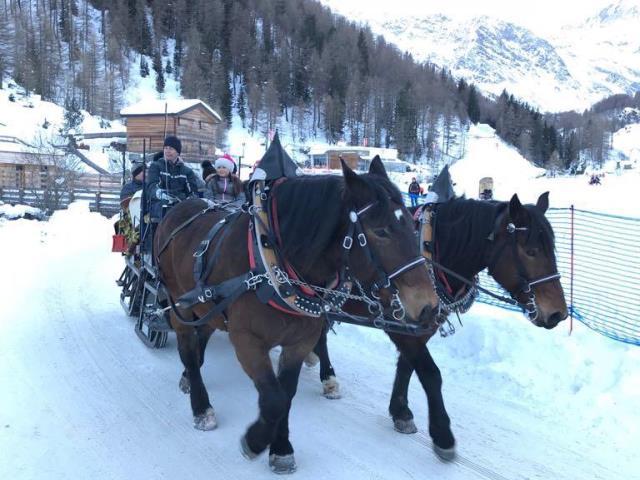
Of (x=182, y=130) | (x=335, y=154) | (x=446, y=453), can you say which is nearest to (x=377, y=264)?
(x=446, y=453)

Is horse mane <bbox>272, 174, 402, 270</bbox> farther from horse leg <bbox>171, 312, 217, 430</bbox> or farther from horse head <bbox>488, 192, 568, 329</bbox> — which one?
horse leg <bbox>171, 312, 217, 430</bbox>

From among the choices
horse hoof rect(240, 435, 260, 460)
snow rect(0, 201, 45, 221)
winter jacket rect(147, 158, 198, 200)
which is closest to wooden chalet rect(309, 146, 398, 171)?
snow rect(0, 201, 45, 221)

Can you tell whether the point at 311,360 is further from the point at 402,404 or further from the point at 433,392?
the point at 433,392

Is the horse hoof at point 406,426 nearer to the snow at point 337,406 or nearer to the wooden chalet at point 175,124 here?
the snow at point 337,406

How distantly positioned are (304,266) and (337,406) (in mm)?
1854

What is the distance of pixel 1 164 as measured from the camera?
2842 cm

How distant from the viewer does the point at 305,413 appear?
167 inches

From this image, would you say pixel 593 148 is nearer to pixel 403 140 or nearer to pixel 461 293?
pixel 403 140

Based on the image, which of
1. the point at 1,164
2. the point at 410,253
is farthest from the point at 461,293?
the point at 1,164

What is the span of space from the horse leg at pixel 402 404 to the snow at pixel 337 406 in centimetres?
8

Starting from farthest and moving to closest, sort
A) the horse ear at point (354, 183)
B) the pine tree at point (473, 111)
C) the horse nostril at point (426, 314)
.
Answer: the pine tree at point (473, 111), the horse ear at point (354, 183), the horse nostril at point (426, 314)

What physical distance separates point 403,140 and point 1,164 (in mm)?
56222

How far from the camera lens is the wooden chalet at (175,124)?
1644 inches

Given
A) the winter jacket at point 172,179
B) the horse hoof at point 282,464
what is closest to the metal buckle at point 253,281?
the horse hoof at point 282,464
